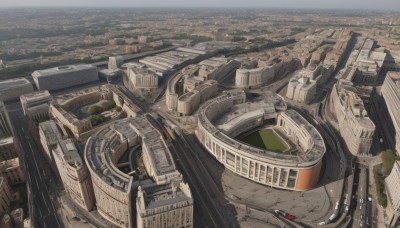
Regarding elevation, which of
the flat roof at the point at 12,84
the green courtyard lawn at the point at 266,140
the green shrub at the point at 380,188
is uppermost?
the flat roof at the point at 12,84

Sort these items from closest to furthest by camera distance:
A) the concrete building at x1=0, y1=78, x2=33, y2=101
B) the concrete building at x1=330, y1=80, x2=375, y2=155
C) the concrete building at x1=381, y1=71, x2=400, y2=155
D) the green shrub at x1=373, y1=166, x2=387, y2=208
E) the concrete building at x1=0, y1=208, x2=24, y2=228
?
1. the concrete building at x1=0, y1=208, x2=24, y2=228
2. the green shrub at x1=373, y1=166, x2=387, y2=208
3. the concrete building at x1=330, y1=80, x2=375, y2=155
4. the concrete building at x1=381, y1=71, x2=400, y2=155
5. the concrete building at x1=0, y1=78, x2=33, y2=101

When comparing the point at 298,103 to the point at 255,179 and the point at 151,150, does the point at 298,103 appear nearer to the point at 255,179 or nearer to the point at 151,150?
the point at 255,179

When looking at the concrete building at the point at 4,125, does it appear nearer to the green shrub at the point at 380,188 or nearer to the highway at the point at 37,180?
the highway at the point at 37,180

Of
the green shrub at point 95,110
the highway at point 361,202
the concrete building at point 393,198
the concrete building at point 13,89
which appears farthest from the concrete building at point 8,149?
the concrete building at point 393,198

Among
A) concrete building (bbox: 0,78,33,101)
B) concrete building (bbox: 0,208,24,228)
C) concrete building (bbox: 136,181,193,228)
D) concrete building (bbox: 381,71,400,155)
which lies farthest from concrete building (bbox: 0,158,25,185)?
concrete building (bbox: 381,71,400,155)

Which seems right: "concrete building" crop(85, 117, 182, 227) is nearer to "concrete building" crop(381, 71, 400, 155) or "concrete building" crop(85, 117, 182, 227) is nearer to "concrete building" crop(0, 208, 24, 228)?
"concrete building" crop(0, 208, 24, 228)

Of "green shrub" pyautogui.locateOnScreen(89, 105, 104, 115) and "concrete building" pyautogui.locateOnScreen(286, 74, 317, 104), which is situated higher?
"concrete building" pyautogui.locateOnScreen(286, 74, 317, 104)

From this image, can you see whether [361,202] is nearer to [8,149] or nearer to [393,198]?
[393,198]
